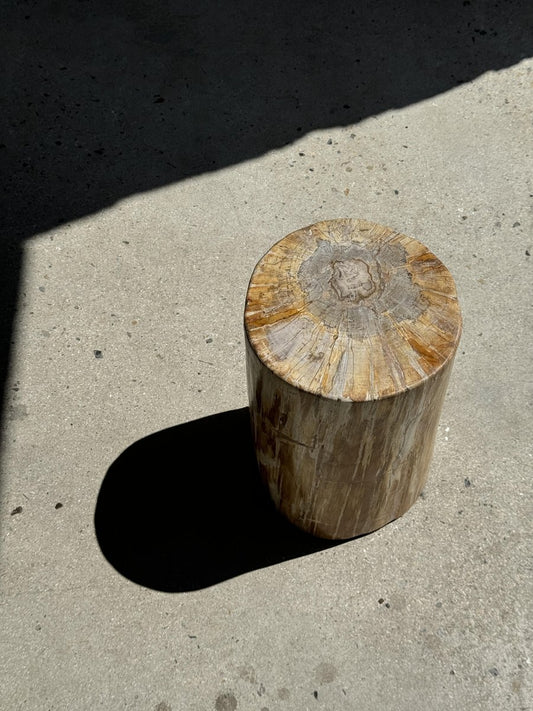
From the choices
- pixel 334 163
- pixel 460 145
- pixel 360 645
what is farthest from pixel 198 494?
pixel 460 145

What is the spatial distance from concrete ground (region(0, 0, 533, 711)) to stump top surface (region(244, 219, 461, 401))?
0.84 meters

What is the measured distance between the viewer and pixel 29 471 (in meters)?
3.08

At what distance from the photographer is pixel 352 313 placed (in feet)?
7.85

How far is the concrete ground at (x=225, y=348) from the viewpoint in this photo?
266 centimetres

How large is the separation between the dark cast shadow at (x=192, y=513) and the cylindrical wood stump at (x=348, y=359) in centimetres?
30

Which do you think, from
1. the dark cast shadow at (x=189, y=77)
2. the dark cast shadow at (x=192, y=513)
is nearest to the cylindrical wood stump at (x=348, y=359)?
the dark cast shadow at (x=192, y=513)

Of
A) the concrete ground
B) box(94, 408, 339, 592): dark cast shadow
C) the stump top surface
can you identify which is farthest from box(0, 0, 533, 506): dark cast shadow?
the stump top surface

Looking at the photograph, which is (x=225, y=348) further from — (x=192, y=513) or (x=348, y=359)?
(x=348, y=359)

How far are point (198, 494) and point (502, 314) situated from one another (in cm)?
147

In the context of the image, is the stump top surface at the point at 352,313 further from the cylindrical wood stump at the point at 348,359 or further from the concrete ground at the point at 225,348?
the concrete ground at the point at 225,348

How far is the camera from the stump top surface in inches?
90.0

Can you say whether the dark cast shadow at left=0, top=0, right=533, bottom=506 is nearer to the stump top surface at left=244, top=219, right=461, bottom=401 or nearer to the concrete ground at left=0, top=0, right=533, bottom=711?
the concrete ground at left=0, top=0, right=533, bottom=711

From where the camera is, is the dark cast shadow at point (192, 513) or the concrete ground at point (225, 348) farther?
the dark cast shadow at point (192, 513)

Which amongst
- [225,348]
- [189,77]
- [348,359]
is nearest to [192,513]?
[225,348]
